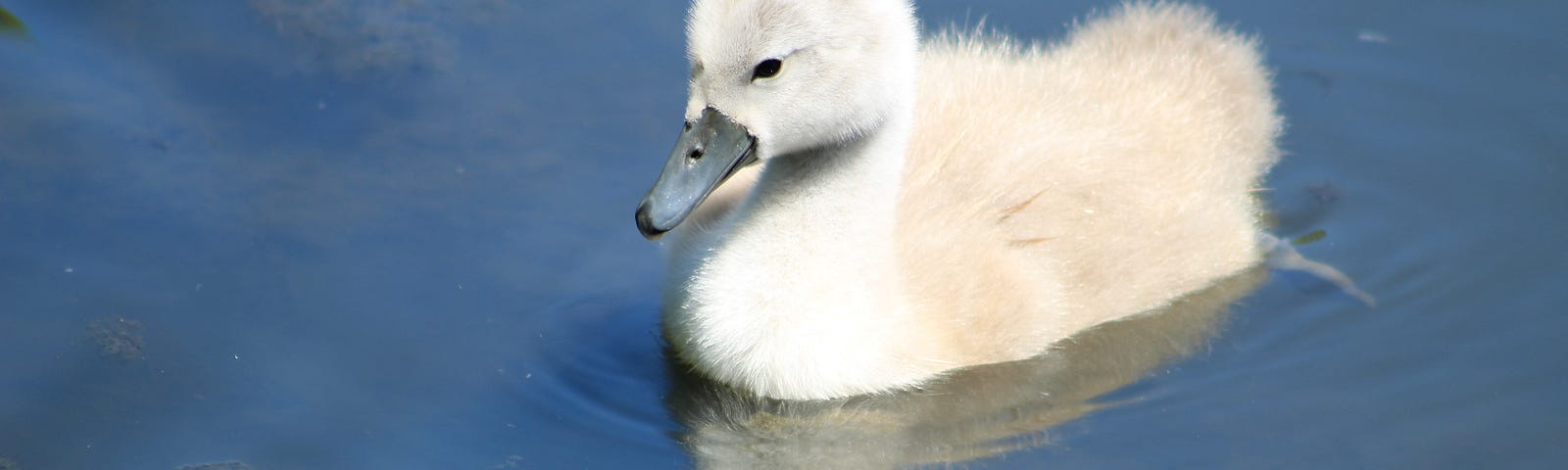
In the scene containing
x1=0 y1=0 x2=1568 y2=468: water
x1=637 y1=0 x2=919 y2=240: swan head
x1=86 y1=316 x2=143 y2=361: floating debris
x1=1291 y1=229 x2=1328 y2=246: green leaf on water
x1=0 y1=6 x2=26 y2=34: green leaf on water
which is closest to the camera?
x1=637 y1=0 x2=919 y2=240: swan head

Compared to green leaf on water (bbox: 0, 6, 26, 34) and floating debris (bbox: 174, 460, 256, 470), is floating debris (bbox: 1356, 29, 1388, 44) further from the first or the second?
green leaf on water (bbox: 0, 6, 26, 34)

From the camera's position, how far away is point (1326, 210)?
5297mm

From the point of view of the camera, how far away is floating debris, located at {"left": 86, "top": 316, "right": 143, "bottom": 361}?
14.2ft

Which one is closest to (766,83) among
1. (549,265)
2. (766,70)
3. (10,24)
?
(766,70)

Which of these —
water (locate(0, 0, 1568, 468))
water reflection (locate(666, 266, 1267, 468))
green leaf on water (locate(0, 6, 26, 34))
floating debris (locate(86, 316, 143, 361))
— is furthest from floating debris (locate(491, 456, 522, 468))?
green leaf on water (locate(0, 6, 26, 34))

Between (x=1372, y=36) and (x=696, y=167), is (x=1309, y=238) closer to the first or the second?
(x=1372, y=36)

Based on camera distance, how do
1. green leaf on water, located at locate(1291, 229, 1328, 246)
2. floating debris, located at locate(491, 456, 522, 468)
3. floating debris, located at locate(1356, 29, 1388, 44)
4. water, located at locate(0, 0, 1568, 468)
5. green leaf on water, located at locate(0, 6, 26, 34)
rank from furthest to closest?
floating debris, located at locate(1356, 29, 1388, 44) → green leaf on water, located at locate(0, 6, 26, 34) → green leaf on water, located at locate(1291, 229, 1328, 246) → water, located at locate(0, 0, 1568, 468) → floating debris, located at locate(491, 456, 522, 468)

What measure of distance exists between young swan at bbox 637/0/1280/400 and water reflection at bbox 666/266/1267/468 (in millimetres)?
64

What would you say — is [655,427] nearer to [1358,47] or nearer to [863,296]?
[863,296]

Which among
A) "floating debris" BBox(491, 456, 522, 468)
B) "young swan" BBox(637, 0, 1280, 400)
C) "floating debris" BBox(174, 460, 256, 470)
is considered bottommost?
"floating debris" BBox(491, 456, 522, 468)

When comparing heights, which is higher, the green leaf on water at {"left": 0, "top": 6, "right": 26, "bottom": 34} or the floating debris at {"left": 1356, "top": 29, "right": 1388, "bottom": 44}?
the green leaf on water at {"left": 0, "top": 6, "right": 26, "bottom": 34}

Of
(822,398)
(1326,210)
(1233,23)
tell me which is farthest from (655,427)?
(1233,23)

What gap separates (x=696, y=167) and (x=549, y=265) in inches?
46.0

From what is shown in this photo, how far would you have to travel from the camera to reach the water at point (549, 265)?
4.18 metres
